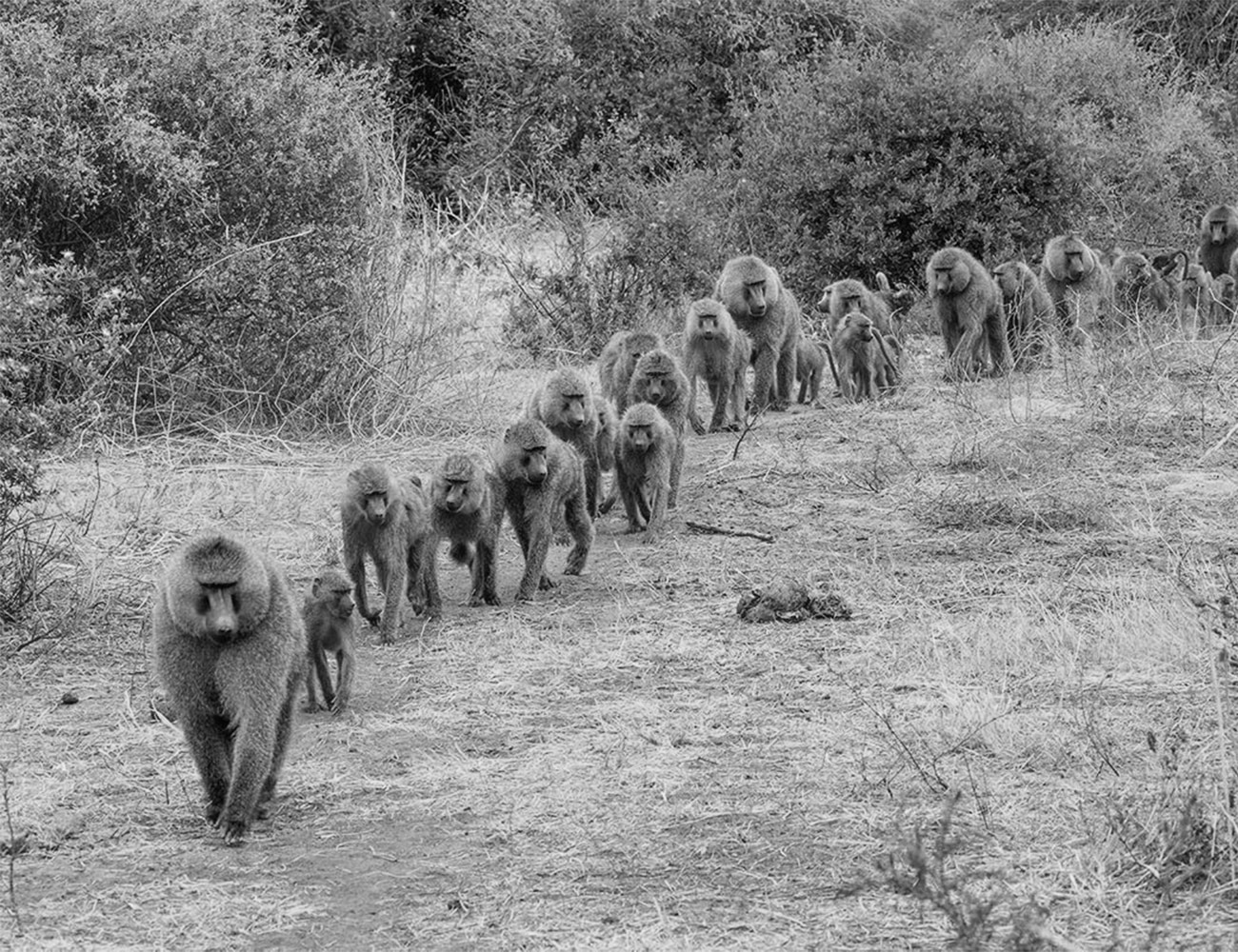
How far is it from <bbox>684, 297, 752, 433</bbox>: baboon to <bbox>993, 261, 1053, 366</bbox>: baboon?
2.30 m

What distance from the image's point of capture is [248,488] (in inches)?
400

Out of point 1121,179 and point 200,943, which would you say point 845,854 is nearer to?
point 200,943

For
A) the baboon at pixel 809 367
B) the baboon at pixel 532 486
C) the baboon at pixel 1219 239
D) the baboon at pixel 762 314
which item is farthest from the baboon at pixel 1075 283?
the baboon at pixel 532 486

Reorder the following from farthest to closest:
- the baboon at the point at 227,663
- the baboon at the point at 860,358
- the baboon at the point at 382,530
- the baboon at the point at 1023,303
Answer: the baboon at the point at 1023,303 → the baboon at the point at 860,358 → the baboon at the point at 382,530 → the baboon at the point at 227,663

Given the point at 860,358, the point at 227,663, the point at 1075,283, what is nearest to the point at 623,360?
the point at 860,358

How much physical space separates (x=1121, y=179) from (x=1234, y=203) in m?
1.45

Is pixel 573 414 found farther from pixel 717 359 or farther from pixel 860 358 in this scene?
pixel 860 358

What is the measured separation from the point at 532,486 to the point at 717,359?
3.79 meters

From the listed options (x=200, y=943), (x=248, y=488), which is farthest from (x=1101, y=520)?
(x=200, y=943)

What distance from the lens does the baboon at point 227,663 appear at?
5355mm

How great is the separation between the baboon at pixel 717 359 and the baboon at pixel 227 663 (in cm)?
633

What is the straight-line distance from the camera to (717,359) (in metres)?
12.2

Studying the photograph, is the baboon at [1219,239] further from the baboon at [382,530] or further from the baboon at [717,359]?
the baboon at [382,530]

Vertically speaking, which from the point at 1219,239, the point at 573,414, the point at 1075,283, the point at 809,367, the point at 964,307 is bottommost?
the point at 573,414
